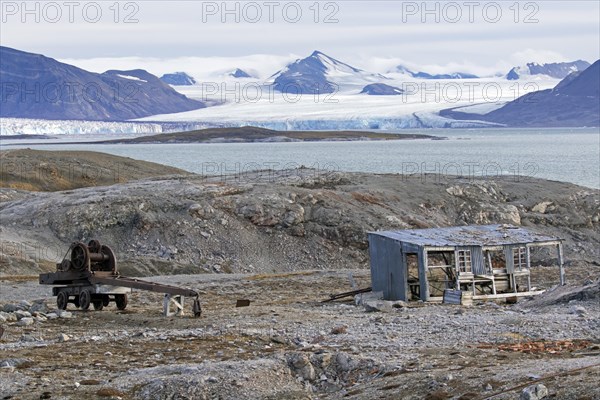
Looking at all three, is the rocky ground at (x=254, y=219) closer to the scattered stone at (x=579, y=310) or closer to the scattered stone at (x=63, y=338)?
the scattered stone at (x=63, y=338)

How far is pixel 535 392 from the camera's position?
1504cm

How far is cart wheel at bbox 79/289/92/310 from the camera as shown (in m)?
30.4

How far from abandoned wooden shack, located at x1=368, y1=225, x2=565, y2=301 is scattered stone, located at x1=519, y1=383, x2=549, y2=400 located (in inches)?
691

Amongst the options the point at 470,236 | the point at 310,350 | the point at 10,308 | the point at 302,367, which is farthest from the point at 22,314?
the point at 470,236

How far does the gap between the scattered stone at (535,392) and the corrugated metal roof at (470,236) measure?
17.7 m

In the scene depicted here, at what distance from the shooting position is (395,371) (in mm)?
18625

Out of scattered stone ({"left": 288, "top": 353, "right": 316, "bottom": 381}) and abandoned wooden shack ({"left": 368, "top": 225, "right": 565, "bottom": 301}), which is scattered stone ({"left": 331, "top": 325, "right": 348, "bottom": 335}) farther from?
abandoned wooden shack ({"left": 368, "top": 225, "right": 565, "bottom": 301})

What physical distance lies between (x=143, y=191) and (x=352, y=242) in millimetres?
10499

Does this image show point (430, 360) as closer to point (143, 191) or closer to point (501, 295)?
point (501, 295)

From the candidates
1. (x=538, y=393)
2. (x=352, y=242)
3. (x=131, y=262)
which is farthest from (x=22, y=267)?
(x=538, y=393)

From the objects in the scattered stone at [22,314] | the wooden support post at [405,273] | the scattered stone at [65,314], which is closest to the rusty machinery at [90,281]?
the scattered stone at [65,314]

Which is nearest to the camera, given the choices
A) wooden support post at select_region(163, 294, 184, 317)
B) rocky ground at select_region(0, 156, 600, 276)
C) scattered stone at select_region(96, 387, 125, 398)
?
scattered stone at select_region(96, 387, 125, 398)

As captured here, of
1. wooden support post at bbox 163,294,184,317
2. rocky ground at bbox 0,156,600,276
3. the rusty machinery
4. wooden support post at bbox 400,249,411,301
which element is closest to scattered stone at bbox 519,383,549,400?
wooden support post at bbox 163,294,184,317

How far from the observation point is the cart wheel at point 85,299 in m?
30.4
